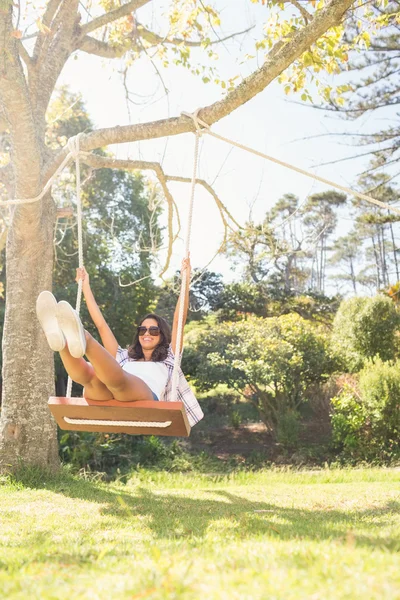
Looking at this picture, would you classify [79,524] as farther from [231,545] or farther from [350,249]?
[350,249]

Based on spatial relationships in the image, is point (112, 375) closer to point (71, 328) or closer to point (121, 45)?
point (71, 328)

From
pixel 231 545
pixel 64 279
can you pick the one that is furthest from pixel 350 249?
pixel 231 545

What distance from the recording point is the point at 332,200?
23344mm

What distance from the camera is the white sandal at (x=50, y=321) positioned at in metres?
2.72

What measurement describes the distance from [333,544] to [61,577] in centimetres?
83

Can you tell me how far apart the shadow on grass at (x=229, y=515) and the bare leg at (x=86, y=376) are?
657 mm

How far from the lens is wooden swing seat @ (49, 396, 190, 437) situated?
2.86m

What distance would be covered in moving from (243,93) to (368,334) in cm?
758

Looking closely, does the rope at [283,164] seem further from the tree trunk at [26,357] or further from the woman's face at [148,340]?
the tree trunk at [26,357]

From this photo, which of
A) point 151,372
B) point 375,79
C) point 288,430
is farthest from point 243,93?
point 375,79

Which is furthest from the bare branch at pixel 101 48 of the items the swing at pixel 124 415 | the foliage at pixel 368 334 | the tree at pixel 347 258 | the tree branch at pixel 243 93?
the tree at pixel 347 258

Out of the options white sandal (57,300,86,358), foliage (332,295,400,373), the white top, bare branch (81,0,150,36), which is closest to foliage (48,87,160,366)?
foliage (332,295,400,373)

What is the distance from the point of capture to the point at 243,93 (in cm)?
405

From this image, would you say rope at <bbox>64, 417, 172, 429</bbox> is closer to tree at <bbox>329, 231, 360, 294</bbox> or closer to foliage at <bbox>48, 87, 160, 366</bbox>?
foliage at <bbox>48, 87, 160, 366</bbox>
